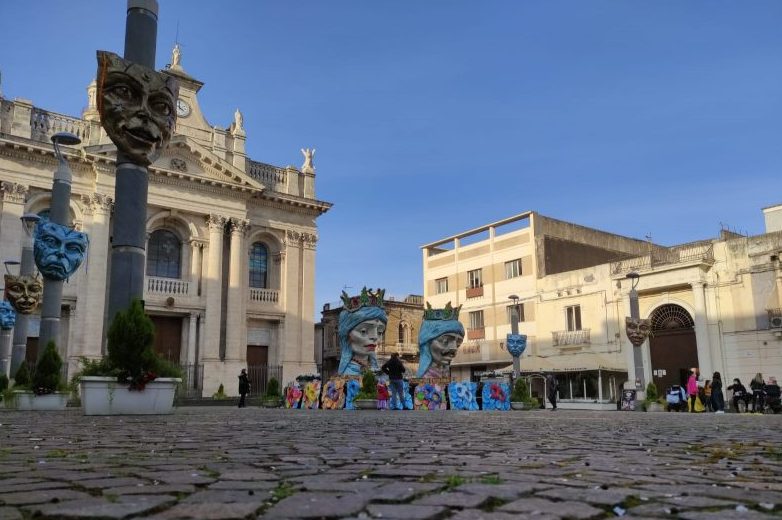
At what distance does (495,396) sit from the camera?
2362 centimetres

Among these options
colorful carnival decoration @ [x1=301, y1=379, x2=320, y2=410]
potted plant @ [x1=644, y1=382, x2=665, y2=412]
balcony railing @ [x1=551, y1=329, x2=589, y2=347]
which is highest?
balcony railing @ [x1=551, y1=329, x2=589, y2=347]

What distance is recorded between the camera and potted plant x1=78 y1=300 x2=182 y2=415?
9.75 metres

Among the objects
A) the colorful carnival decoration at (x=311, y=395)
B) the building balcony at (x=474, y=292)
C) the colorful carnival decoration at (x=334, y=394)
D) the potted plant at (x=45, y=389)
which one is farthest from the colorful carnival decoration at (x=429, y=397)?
the building balcony at (x=474, y=292)

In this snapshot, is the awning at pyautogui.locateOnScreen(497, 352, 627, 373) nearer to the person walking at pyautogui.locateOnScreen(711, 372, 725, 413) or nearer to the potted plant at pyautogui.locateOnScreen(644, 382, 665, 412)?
→ the potted plant at pyautogui.locateOnScreen(644, 382, 665, 412)

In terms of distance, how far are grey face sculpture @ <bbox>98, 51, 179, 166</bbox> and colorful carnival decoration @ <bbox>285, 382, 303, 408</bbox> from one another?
15.3m

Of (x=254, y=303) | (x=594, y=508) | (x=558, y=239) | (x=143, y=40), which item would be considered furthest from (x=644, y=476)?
(x=558, y=239)

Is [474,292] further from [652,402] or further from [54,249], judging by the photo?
[54,249]

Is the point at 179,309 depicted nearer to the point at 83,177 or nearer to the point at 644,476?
the point at 83,177

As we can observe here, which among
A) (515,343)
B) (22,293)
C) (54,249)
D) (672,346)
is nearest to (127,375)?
(54,249)

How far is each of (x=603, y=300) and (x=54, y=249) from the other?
3056 centimetres

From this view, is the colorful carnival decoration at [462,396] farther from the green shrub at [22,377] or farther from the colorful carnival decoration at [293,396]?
the green shrub at [22,377]

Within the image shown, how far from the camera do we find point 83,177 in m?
31.1

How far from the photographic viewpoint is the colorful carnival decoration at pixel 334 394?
71.5ft

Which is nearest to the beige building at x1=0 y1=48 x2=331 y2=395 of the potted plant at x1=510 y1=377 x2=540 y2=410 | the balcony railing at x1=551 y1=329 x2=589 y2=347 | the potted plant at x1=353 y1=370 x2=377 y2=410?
the potted plant at x1=353 y1=370 x2=377 y2=410
